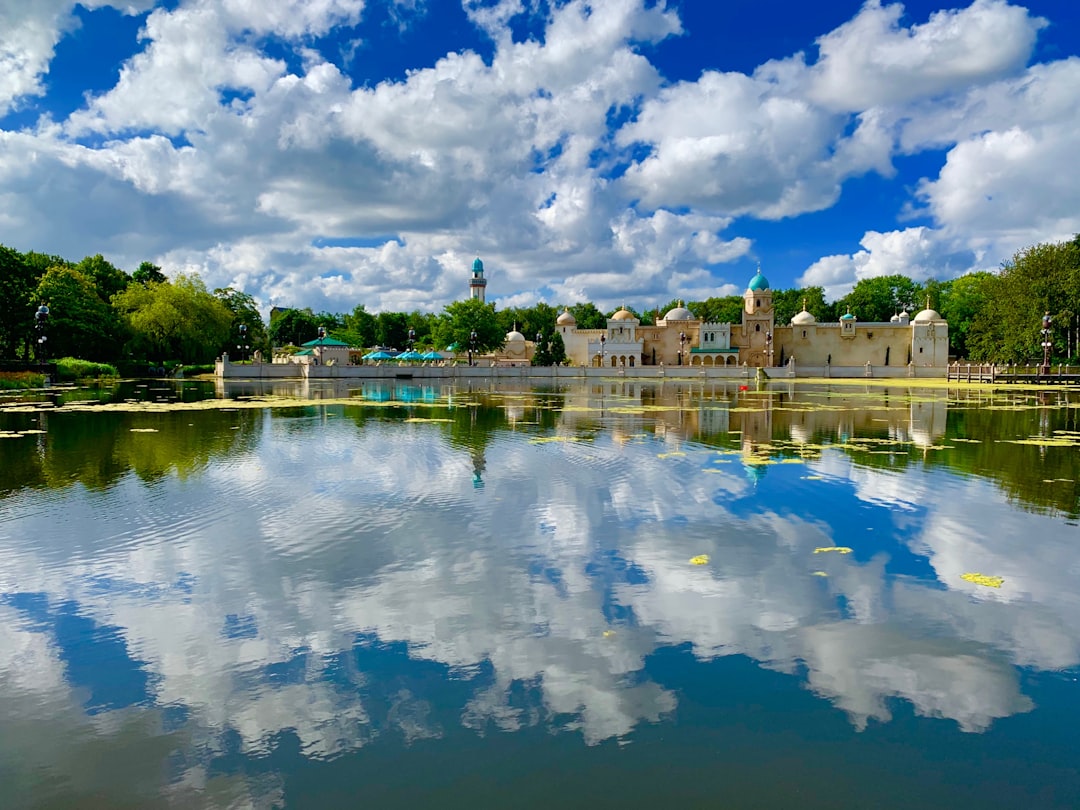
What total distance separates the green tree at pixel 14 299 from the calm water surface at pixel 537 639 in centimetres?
4646

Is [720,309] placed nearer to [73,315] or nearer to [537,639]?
[73,315]

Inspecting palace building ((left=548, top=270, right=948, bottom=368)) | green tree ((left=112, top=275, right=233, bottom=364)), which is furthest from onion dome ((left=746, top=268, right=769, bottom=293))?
green tree ((left=112, top=275, right=233, bottom=364))

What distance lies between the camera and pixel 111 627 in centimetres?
641

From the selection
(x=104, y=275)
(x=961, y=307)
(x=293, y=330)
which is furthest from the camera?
(x=293, y=330)

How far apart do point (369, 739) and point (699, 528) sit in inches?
232

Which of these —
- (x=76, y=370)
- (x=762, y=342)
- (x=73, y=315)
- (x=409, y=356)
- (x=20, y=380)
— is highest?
(x=73, y=315)

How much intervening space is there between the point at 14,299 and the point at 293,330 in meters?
64.4

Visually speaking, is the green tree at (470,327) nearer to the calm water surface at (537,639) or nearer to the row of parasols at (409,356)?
the row of parasols at (409,356)

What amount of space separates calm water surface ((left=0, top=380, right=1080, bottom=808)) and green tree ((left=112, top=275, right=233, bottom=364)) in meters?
54.1

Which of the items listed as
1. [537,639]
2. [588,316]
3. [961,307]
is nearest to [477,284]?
[588,316]

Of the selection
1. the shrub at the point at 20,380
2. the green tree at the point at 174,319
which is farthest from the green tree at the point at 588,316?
the shrub at the point at 20,380

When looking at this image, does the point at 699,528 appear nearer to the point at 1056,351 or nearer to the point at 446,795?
the point at 446,795

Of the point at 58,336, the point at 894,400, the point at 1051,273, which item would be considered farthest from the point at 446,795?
the point at 1051,273

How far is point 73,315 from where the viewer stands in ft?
174
